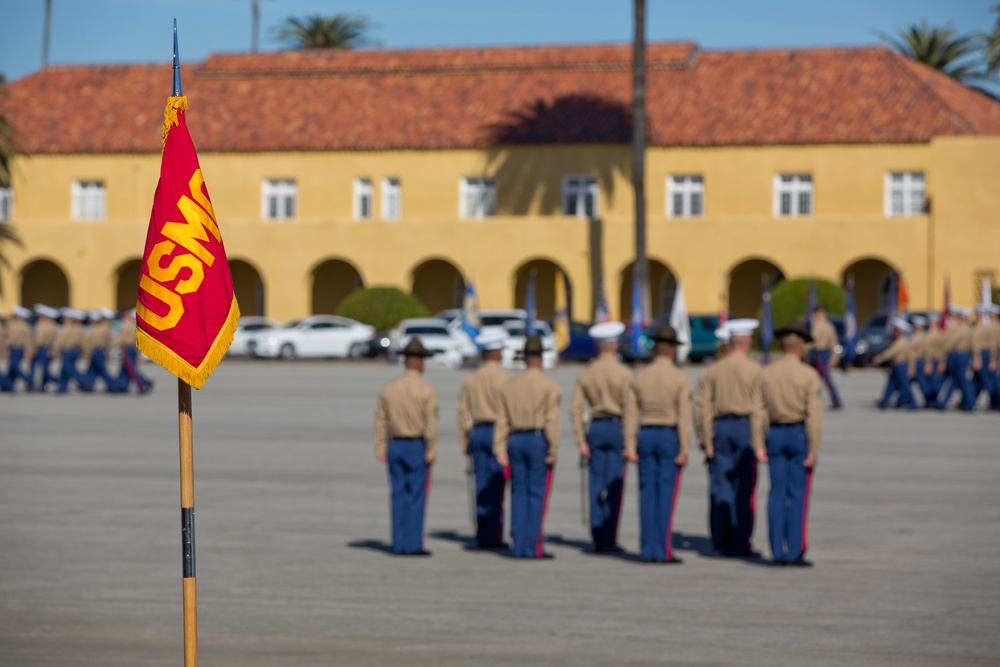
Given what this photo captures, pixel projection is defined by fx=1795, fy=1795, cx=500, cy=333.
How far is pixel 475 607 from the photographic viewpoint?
11.1 m

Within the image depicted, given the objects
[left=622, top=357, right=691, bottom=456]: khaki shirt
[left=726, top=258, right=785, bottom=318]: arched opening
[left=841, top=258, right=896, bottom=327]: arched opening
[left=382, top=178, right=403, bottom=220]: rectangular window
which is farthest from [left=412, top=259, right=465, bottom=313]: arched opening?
[left=622, top=357, right=691, bottom=456]: khaki shirt

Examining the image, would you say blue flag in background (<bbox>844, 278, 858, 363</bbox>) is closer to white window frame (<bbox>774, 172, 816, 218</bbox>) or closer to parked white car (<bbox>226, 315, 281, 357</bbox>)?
white window frame (<bbox>774, 172, 816, 218</bbox>)

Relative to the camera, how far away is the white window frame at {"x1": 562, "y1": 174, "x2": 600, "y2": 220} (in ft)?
183

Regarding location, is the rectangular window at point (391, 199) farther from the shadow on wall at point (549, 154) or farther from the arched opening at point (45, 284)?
the arched opening at point (45, 284)

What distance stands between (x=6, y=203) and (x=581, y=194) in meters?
19.3

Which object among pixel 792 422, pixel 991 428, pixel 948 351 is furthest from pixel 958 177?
pixel 792 422

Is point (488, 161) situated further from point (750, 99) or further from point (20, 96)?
point (20, 96)

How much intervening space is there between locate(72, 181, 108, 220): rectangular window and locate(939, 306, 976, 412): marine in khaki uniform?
35080 millimetres

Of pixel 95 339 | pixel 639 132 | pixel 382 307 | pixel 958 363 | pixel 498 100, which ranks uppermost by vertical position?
pixel 498 100

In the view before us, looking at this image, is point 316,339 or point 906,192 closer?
point 906,192

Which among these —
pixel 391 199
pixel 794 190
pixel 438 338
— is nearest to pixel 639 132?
pixel 794 190

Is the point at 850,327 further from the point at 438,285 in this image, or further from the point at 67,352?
the point at 438,285

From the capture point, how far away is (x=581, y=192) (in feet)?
184

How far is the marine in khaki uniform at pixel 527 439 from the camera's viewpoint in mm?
13438
